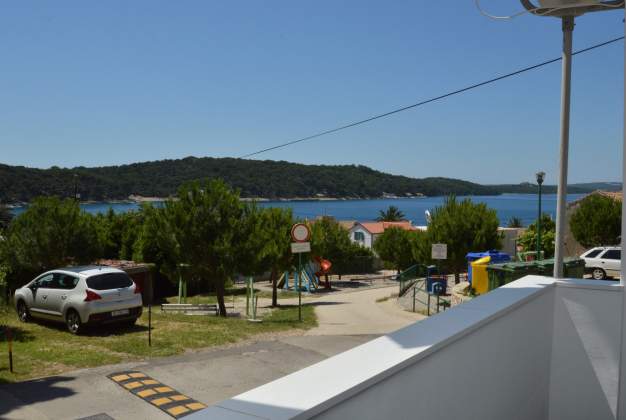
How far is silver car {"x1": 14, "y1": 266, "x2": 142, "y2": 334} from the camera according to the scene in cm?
1379

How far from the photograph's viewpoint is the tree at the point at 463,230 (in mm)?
38562

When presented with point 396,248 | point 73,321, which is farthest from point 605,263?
point 396,248

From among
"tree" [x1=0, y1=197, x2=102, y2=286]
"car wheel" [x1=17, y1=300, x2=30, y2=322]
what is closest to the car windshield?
"car wheel" [x1=17, y1=300, x2=30, y2=322]

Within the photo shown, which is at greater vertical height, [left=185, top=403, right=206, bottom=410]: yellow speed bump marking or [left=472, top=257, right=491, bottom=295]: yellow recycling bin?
[left=472, top=257, right=491, bottom=295]: yellow recycling bin

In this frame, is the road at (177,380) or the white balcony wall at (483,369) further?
the road at (177,380)

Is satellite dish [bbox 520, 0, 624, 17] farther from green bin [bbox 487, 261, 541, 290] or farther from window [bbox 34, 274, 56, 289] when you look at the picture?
window [bbox 34, 274, 56, 289]

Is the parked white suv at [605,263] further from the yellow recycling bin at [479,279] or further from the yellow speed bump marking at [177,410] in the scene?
the yellow speed bump marking at [177,410]

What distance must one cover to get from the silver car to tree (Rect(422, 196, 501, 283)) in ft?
90.9

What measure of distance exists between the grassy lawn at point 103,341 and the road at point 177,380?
607 millimetres

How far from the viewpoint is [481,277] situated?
20672 millimetres

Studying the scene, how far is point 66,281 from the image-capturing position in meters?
14.4

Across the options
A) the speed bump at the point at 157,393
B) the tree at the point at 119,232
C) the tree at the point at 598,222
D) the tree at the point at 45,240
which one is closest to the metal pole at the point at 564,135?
the speed bump at the point at 157,393

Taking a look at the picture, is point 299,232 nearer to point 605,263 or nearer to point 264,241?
point 264,241

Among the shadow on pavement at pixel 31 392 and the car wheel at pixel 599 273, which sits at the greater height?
the car wheel at pixel 599 273
